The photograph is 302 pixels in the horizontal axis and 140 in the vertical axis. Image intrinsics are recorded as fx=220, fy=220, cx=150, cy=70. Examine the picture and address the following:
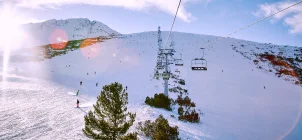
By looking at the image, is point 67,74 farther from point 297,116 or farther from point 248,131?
point 297,116

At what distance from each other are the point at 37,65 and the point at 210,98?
145 feet

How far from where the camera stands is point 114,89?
1241 cm

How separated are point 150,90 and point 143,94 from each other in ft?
11.3

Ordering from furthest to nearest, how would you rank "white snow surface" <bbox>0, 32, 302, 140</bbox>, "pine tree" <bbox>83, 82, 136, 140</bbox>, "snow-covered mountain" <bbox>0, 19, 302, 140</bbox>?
1. "snow-covered mountain" <bbox>0, 19, 302, 140</bbox>
2. "white snow surface" <bbox>0, 32, 302, 140</bbox>
3. "pine tree" <bbox>83, 82, 136, 140</bbox>

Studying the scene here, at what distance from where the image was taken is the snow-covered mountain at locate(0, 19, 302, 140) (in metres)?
18.6

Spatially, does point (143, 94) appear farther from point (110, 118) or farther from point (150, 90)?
point (110, 118)

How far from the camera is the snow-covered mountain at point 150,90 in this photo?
18578mm

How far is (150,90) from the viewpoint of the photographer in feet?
121

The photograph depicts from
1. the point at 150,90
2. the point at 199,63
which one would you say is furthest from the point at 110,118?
the point at 150,90

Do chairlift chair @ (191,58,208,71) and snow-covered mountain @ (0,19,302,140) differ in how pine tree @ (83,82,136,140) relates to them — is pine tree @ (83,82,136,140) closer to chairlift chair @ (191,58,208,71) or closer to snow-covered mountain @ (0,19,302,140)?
snow-covered mountain @ (0,19,302,140)

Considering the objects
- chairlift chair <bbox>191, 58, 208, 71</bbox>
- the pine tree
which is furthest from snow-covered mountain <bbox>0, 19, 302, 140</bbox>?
the pine tree

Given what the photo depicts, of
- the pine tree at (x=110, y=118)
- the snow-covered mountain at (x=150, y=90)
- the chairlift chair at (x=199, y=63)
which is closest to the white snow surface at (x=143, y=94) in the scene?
the snow-covered mountain at (x=150, y=90)

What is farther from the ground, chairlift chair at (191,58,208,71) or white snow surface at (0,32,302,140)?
chairlift chair at (191,58,208,71)

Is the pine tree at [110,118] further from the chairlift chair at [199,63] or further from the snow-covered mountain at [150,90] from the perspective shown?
the chairlift chair at [199,63]
